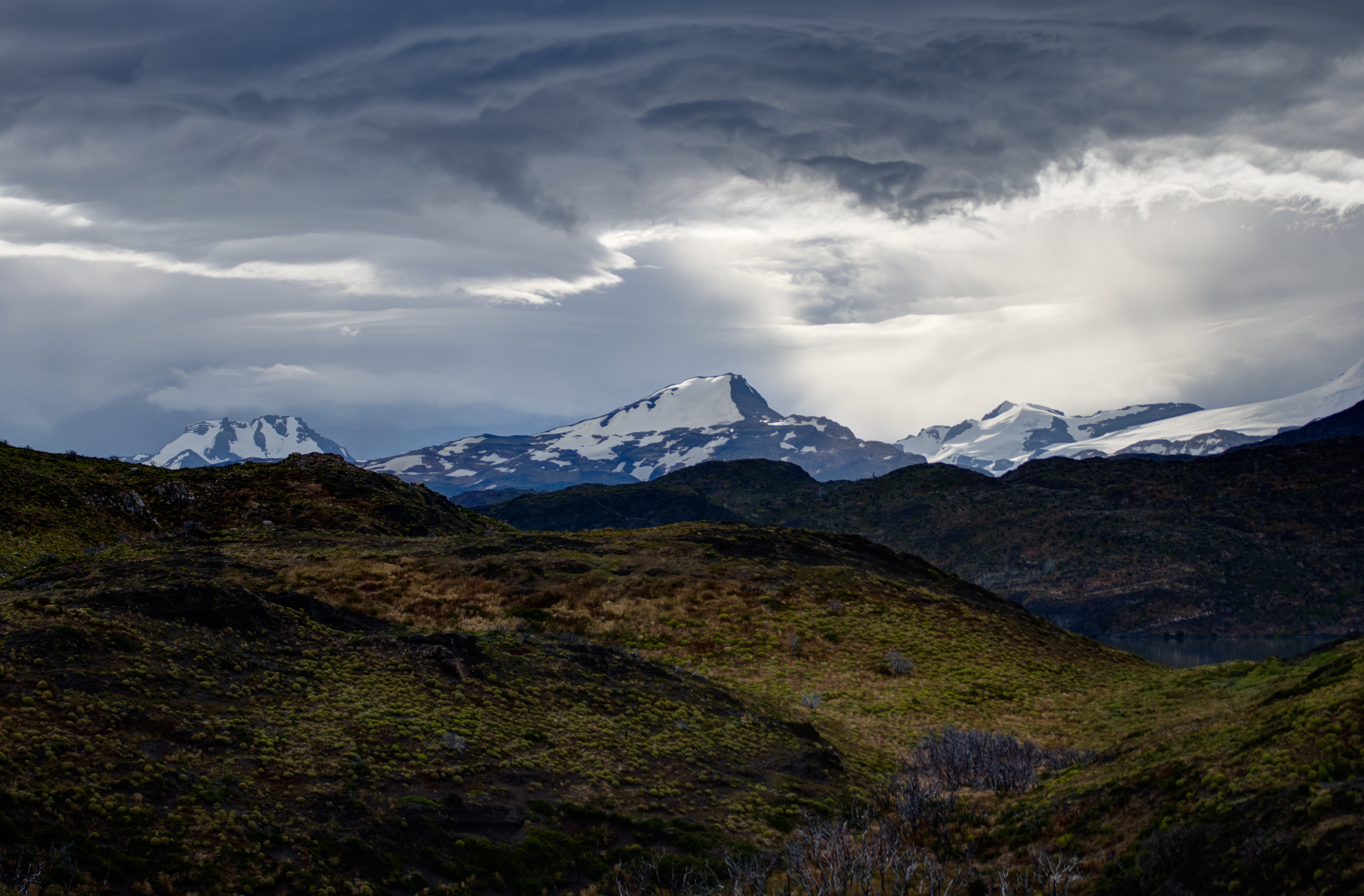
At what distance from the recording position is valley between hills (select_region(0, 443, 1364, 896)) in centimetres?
1373

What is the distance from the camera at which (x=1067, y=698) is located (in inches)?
1645

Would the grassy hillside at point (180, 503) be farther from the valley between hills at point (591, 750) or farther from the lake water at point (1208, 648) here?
the lake water at point (1208, 648)

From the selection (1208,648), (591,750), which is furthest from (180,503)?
(1208,648)

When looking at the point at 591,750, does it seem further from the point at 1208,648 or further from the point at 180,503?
the point at 1208,648

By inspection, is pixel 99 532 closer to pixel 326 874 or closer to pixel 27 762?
pixel 27 762

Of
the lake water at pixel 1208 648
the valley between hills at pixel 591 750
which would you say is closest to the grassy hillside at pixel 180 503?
the valley between hills at pixel 591 750

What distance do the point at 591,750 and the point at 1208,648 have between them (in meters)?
160

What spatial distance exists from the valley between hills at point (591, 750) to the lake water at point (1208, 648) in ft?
316

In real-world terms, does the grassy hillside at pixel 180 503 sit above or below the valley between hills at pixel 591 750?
above

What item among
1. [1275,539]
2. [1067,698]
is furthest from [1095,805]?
[1275,539]

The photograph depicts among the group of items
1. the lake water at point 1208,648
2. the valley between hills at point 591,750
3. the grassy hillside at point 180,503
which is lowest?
the lake water at point 1208,648

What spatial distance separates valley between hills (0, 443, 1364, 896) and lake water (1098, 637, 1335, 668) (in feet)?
316

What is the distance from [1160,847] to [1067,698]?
31.7 m

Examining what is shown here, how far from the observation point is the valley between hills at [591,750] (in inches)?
540
